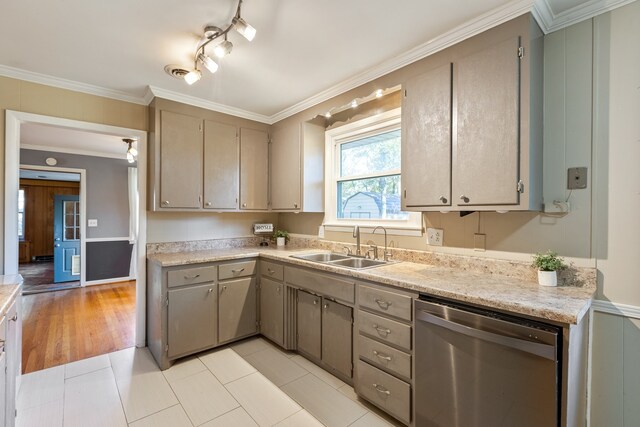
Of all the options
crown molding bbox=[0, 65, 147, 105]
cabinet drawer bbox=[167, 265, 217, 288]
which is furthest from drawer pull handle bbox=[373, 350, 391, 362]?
crown molding bbox=[0, 65, 147, 105]

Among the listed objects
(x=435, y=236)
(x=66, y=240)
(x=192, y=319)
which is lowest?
(x=192, y=319)

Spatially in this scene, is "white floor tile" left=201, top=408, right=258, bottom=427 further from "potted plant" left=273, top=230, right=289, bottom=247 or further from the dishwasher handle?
"potted plant" left=273, top=230, right=289, bottom=247

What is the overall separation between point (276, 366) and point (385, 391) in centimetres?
105

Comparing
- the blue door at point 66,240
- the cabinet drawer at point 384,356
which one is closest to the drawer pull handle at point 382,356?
the cabinet drawer at point 384,356

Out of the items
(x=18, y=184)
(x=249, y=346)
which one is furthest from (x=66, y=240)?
(x=249, y=346)

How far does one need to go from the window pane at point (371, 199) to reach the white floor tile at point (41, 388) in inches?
107

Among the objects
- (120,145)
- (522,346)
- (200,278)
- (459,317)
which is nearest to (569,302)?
(522,346)

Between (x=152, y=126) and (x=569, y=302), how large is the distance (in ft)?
11.0

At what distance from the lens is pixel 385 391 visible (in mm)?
1873

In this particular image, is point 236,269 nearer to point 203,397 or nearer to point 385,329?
point 203,397

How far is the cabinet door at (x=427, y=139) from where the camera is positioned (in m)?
1.90

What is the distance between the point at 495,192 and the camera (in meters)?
1.68

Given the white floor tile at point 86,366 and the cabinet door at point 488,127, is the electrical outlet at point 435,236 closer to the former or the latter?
the cabinet door at point 488,127

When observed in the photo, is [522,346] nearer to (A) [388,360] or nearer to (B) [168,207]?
(A) [388,360]
